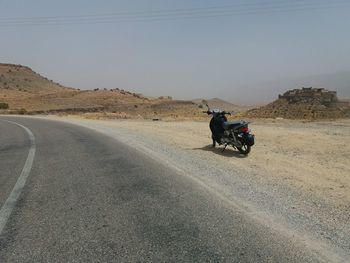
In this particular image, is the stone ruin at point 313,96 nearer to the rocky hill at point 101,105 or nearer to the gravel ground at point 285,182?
the rocky hill at point 101,105

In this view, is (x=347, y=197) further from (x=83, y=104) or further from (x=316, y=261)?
(x=83, y=104)

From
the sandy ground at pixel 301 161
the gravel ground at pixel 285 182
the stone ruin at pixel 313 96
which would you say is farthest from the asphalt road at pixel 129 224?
the stone ruin at pixel 313 96

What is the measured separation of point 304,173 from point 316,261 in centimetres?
637

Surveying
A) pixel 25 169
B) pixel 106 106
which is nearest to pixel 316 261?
pixel 25 169

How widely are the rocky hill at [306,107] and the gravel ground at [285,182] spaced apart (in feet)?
66.0

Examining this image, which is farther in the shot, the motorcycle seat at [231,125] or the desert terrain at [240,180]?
the motorcycle seat at [231,125]

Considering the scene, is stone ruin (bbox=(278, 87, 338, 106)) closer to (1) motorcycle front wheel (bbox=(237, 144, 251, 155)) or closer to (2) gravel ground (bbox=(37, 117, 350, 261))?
(2) gravel ground (bbox=(37, 117, 350, 261))

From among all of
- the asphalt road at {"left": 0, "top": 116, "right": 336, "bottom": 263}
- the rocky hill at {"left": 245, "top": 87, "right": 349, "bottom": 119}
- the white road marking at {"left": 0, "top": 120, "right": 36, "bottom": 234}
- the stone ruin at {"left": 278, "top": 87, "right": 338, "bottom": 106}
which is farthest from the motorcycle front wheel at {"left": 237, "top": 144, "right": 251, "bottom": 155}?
the stone ruin at {"left": 278, "top": 87, "right": 338, "bottom": 106}

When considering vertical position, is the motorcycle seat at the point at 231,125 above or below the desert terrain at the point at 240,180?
above

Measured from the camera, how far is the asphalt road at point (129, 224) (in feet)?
18.0

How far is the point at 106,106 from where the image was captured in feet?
234

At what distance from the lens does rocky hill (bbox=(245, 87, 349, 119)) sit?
37981 mm

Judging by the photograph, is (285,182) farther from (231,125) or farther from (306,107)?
(306,107)

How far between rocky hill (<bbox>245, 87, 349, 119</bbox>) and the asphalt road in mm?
29117
